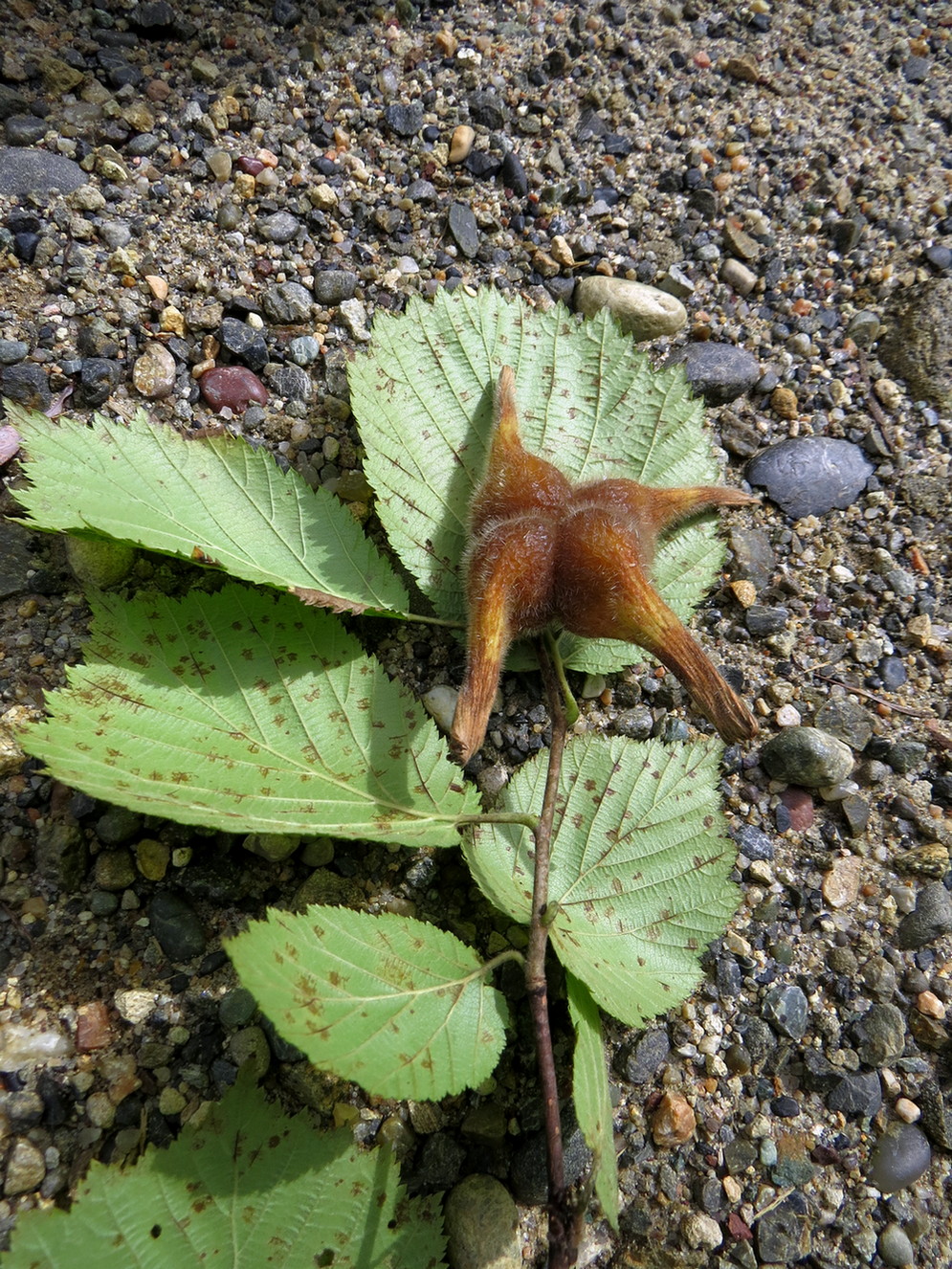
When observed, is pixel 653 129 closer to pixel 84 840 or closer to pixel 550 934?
pixel 550 934

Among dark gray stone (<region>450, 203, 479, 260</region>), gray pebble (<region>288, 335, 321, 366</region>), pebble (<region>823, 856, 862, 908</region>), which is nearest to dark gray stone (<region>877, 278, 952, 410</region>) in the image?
dark gray stone (<region>450, 203, 479, 260</region>)

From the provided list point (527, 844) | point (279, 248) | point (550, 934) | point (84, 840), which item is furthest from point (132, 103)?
point (550, 934)

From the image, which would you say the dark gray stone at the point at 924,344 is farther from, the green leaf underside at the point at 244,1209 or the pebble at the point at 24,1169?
the pebble at the point at 24,1169

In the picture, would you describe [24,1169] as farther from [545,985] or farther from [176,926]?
[545,985]

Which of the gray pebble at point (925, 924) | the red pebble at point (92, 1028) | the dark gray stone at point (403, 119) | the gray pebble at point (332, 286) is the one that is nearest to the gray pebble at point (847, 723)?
the gray pebble at point (925, 924)

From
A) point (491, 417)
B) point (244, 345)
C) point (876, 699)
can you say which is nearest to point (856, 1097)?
point (876, 699)

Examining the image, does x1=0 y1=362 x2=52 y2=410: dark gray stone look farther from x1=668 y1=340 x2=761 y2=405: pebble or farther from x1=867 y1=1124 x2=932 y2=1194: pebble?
x1=867 y1=1124 x2=932 y2=1194: pebble
